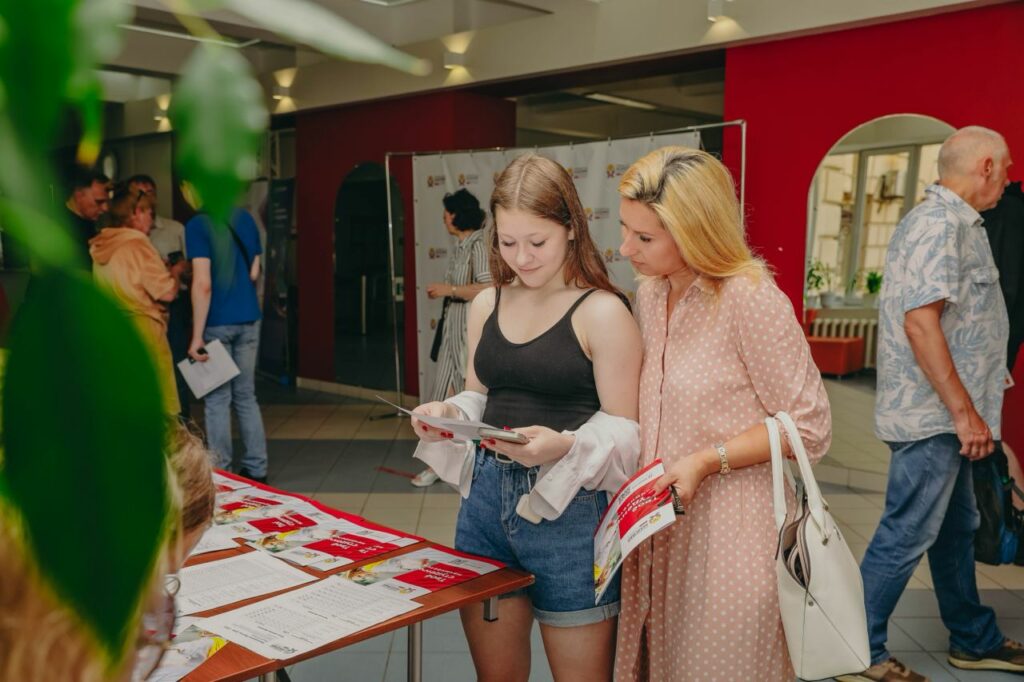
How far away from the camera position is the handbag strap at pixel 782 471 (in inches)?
64.9

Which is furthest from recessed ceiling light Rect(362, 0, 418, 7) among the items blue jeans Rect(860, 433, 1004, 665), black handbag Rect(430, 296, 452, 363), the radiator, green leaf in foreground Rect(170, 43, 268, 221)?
green leaf in foreground Rect(170, 43, 268, 221)

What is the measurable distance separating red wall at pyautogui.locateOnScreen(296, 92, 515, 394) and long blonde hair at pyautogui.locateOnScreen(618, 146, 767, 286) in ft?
21.3

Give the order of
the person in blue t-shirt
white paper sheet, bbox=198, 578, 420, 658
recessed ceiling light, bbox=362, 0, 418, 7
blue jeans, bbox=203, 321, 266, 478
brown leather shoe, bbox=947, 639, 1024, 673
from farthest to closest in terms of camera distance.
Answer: recessed ceiling light, bbox=362, 0, 418, 7 → blue jeans, bbox=203, 321, 266, 478 → the person in blue t-shirt → brown leather shoe, bbox=947, 639, 1024, 673 → white paper sheet, bbox=198, 578, 420, 658

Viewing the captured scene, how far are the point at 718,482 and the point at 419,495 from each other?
3.65 metres

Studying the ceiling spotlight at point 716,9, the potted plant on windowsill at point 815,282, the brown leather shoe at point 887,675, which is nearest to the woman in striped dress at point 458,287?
the ceiling spotlight at point 716,9

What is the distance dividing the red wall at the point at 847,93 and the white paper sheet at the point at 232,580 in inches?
168

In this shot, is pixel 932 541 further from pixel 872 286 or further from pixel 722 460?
pixel 872 286

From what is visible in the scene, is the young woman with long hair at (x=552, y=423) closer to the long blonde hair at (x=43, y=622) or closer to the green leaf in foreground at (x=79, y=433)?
the long blonde hair at (x=43, y=622)

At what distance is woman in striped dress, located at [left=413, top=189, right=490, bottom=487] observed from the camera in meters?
5.35

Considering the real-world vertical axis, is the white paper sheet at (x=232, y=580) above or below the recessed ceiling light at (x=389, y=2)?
below

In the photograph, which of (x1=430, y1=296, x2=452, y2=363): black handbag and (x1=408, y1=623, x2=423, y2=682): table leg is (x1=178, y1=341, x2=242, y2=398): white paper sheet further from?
(x1=408, y1=623, x2=423, y2=682): table leg

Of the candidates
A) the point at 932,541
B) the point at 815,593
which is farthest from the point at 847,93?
the point at 815,593

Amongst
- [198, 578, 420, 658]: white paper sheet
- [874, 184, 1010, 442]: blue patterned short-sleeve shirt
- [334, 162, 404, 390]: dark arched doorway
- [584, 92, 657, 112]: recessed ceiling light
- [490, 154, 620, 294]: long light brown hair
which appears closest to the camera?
[198, 578, 420, 658]: white paper sheet

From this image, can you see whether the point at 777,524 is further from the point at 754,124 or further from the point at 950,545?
the point at 754,124
